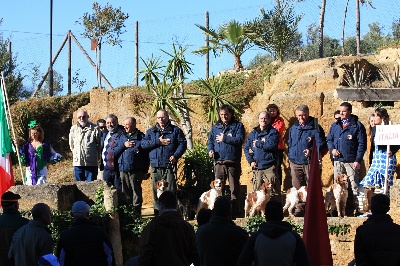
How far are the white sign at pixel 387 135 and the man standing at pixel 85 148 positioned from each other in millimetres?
4545

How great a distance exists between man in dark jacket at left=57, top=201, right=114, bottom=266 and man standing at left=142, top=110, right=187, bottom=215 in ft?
16.4

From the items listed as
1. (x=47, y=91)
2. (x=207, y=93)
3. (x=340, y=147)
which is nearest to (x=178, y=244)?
(x=340, y=147)

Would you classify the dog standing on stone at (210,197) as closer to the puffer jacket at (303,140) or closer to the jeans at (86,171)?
the puffer jacket at (303,140)

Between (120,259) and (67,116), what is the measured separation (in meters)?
12.7

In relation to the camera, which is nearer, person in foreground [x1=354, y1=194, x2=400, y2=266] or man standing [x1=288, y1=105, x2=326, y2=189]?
person in foreground [x1=354, y1=194, x2=400, y2=266]

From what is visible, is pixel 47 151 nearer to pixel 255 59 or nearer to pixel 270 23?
pixel 270 23

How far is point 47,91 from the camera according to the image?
2809 centimetres

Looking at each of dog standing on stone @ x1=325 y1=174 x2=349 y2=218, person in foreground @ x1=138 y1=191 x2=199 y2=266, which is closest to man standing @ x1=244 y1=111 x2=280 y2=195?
dog standing on stone @ x1=325 y1=174 x2=349 y2=218

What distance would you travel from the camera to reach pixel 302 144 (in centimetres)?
1416

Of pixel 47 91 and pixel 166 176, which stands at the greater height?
pixel 47 91

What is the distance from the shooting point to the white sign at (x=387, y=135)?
1299 centimetres

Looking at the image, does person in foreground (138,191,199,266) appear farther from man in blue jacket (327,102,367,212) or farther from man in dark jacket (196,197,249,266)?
Answer: man in blue jacket (327,102,367,212)

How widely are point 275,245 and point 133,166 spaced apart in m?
6.38

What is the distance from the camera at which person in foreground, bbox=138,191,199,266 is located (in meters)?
8.62
